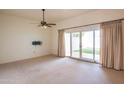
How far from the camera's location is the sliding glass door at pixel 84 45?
4.96 metres

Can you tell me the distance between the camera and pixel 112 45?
12.8ft

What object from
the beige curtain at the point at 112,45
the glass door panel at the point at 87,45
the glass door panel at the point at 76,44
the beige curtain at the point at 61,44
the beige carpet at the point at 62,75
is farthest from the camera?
the beige curtain at the point at 61,44

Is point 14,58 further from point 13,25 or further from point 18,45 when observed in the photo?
point 13,25

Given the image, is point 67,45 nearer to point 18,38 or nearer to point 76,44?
point 76,44

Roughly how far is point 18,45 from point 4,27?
1233mm

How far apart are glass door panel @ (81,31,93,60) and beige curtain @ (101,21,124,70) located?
3.28 ft

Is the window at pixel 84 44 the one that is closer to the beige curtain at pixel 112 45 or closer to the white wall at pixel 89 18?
the white wall at pixel 89 18

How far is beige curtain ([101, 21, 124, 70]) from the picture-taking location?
372cm

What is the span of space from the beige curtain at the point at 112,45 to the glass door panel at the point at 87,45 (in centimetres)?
100

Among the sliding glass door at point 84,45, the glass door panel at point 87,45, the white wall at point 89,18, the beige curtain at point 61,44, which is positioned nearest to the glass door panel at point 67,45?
the sliding glass door at point 84,45

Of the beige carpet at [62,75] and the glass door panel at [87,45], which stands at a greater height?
the glass door panel at [87,45]

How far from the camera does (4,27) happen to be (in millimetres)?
4992

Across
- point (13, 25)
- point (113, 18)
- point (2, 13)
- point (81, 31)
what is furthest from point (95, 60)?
point (2, 13)

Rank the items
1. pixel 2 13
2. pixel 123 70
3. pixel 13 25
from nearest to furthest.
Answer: pixel 123 70
pixel 2 13
pixel 13 25
